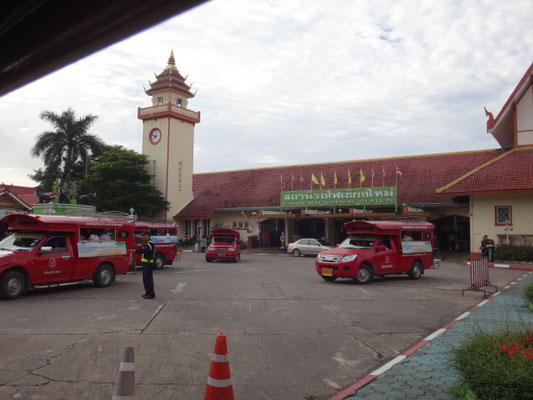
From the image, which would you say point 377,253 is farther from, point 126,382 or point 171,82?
point 171,82

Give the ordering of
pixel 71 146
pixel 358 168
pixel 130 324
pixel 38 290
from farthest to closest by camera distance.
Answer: pixel 71 146
pixel 358 168
pixel 38 290
pixel 130 324

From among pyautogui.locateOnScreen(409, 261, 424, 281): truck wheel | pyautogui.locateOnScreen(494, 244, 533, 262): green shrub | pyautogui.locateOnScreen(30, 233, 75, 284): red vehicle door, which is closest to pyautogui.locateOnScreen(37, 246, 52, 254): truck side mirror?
pyautogui.locateOnScreen(30, 233, 75, 284): red vehicle door

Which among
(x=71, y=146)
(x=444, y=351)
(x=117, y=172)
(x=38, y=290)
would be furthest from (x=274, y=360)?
(x=71, y=146)

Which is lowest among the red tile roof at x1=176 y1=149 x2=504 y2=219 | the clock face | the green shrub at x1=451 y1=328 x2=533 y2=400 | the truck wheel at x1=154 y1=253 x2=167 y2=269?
the truck wheel at x1=154 y1=253 x2=167 y2=269

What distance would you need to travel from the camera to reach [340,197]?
31.8 metres

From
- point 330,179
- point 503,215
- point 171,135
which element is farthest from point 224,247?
point 171,135

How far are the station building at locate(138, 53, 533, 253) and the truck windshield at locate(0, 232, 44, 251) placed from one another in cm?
1601

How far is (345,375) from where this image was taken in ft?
19.3

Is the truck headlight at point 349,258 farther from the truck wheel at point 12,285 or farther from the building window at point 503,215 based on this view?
the building window at point 503,215

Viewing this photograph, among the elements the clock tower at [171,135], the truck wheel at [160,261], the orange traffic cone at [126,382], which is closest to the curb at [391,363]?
the orange traffic cone at [126,382]

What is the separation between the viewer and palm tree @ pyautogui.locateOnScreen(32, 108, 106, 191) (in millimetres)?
39031

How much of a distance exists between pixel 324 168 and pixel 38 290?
2941 centimetres

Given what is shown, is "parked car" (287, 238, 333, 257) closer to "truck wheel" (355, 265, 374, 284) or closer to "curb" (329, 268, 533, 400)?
"truck wheel" (355, 265, 374, 284)

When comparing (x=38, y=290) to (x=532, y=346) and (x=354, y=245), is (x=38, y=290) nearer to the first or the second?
(x=354, y=245)
